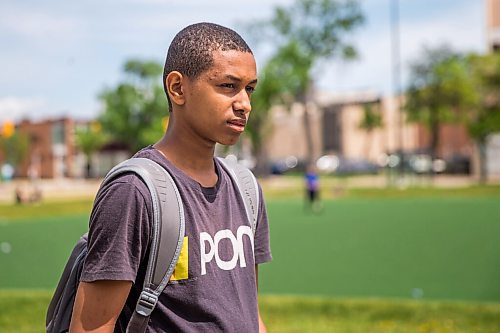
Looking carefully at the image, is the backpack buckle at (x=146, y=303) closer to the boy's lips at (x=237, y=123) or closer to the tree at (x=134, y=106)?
the boy's lips at (x=237, y=123)

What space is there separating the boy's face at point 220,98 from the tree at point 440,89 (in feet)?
145

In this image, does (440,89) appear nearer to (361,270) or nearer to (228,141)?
(361,270)

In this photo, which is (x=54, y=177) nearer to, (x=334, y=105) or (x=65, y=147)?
(x=65, y=147)

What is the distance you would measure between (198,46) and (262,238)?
64 centimetres

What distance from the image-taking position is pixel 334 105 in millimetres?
95312

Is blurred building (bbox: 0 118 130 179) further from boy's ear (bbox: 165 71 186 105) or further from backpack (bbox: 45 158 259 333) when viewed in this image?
backpack (bbox: 45 158 259 333)

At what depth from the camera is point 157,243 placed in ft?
5.82

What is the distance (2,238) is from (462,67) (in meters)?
37.4

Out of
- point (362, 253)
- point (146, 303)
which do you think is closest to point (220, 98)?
point (146, 303)

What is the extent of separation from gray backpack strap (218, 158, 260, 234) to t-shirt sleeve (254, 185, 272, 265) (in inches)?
2.4

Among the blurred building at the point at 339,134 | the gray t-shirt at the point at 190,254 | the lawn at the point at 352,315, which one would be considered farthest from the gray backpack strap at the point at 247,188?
the blurred building at the point at 339,134

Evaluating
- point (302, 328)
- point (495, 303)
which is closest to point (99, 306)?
point (302, 328)

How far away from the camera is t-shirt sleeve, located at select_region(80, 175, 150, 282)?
1.72 meters

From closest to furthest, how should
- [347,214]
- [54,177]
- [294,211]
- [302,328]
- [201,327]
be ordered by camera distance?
[201,327], [302,328], [347,214], [294,211], [54,177]
